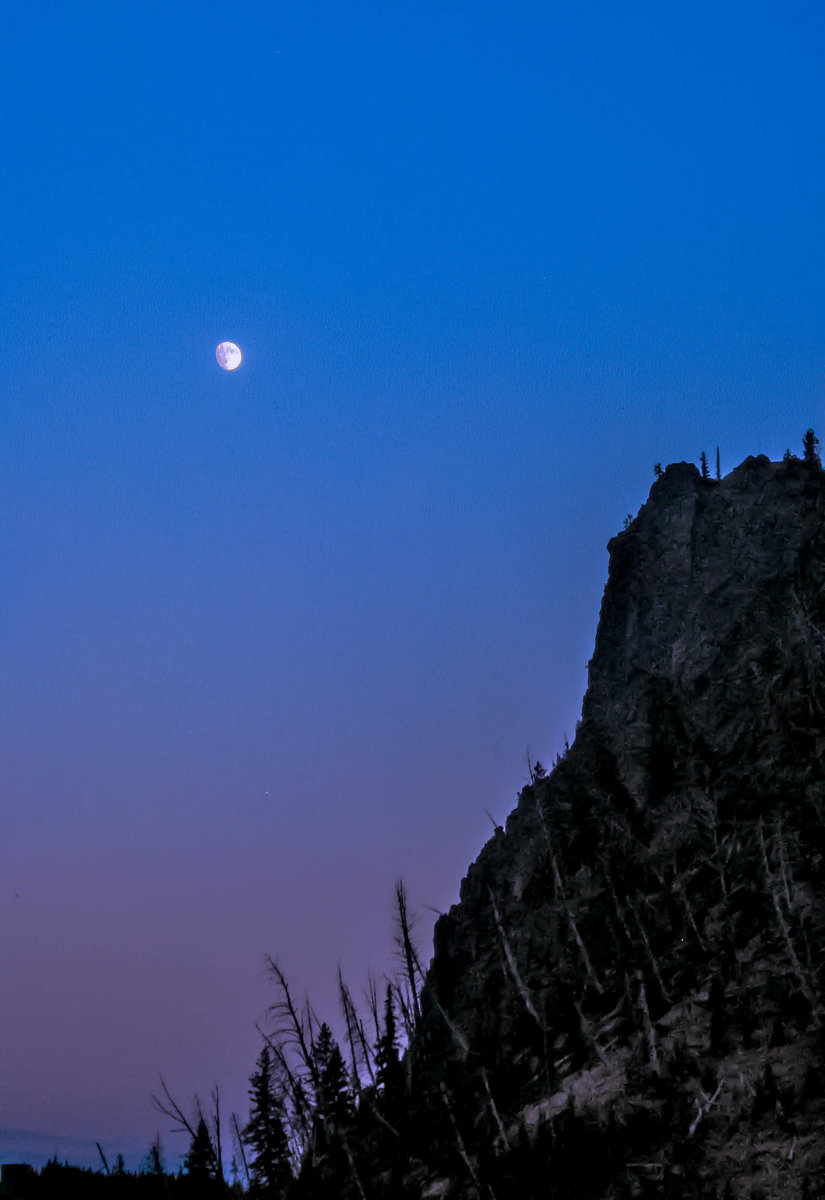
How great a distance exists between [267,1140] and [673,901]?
117 ft

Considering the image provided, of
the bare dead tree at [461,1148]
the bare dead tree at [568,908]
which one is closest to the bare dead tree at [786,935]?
the bare dead tree at [568,908]

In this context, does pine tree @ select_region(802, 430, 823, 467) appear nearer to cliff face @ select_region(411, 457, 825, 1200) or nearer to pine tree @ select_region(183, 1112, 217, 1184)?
cliff face @ select_region(411, 457, 825, 1200)

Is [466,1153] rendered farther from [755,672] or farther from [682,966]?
[755,672]

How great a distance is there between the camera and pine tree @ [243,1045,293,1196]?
74.2 meters

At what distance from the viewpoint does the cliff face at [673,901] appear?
152ft

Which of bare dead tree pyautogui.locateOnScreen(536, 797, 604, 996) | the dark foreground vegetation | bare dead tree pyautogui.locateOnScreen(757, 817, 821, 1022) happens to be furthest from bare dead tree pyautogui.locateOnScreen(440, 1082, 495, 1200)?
bare dead tree pyautogui.locateOnScreen(757, 817, 821, 1022)

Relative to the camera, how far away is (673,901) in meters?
63.7

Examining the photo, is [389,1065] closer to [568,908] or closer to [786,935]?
[568,908]

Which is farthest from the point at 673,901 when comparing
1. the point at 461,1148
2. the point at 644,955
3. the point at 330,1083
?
the point at 330,1083

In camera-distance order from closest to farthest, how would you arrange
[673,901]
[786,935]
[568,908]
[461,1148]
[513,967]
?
[786,935] → [461,1148] → [673,901] → [568,908] → [513,967]

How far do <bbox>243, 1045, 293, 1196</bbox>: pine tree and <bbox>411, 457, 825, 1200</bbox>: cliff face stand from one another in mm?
13253

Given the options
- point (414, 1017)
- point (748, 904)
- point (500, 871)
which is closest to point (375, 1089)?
point (414, 1017)

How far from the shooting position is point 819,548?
80.4 metres

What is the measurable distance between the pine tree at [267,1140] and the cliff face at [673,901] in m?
13.3
